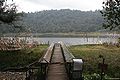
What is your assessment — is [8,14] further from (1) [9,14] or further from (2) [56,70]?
(2) [56,70]

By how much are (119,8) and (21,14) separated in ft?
44.1

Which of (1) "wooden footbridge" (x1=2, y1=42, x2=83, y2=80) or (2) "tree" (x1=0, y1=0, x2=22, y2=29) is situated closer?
(1) "wooden footbridge" (x1=2, y1=42, x2=83, y2=80)

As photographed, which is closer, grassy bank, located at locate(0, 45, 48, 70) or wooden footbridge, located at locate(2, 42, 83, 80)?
wooden footbridge, located at locate(2, 42, 83, 80)

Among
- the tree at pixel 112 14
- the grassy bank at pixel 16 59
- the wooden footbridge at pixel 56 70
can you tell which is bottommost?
the grassy bank at pixel 16 59

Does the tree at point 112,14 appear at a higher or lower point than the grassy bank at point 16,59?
higher

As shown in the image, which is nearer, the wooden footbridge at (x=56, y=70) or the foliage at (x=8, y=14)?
the wooden footbridge at (x=56, y=70)

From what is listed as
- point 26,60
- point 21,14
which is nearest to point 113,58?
point 26,60

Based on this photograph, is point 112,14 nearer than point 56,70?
No

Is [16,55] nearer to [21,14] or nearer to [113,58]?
[21,14]

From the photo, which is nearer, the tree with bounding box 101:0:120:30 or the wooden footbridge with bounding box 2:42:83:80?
the wooden footbridge with bounding box 2:42:83:80

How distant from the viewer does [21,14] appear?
40.2 metres

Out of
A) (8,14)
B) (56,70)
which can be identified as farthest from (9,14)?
(56,70)

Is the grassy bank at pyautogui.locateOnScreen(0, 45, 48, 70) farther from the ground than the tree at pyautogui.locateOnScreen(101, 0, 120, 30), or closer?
closer

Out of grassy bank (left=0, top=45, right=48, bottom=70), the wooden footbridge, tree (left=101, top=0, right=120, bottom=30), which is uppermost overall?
tree (left=101, top=0, right=120, bottom=30)
